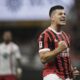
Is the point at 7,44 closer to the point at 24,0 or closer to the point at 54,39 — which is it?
the point at 24,0

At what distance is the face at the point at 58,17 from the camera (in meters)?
9.87

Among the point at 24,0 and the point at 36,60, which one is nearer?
the point at 24,0

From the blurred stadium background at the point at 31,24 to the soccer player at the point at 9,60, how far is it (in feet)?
3.37

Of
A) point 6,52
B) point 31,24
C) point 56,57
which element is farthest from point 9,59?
point 31,24

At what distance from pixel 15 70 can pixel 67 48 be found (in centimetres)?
602

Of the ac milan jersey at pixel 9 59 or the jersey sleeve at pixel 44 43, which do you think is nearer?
the jersey sleeve at pixel 44 43

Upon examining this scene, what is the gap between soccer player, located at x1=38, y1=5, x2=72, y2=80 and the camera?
31.4 feet

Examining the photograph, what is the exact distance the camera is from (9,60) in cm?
1559

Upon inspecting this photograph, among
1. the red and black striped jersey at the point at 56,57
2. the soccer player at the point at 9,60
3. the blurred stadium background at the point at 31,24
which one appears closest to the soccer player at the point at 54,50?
the red and black striped jersey at the point at 56,57

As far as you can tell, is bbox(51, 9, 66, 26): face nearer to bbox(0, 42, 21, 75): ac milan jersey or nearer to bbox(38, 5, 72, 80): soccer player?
bbox(38, 5, 72, 80): soccer player

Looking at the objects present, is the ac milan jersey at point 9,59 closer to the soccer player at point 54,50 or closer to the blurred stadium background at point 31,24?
the blurred stadium background at point 31,24

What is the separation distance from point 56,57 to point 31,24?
14.6 metres

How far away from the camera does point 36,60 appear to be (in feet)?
72.4

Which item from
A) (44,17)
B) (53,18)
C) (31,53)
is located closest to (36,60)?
(31,53)
